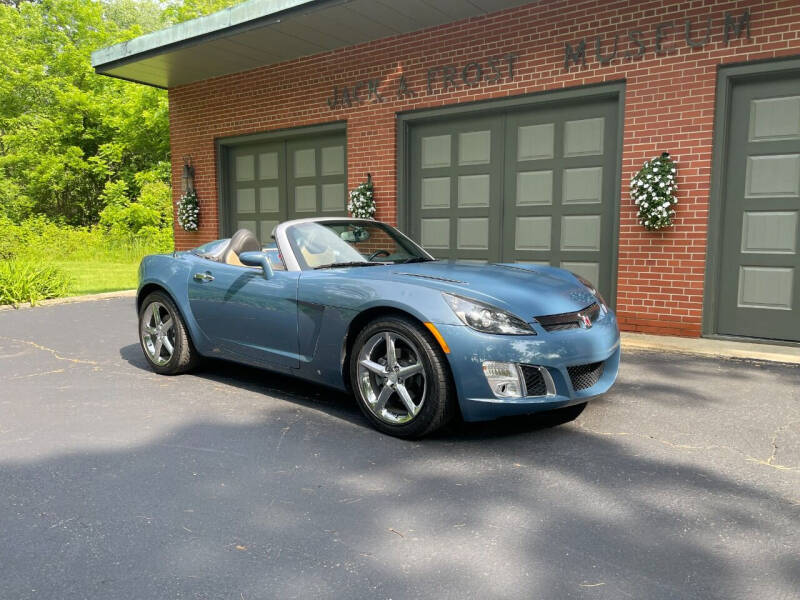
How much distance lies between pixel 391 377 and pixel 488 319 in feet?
2.24

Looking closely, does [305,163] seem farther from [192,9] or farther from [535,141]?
[192,9]

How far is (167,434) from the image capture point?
3.76 meters

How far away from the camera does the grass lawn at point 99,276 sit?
40.2 feet

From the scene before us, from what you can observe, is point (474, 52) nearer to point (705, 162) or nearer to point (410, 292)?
point (705, 162)

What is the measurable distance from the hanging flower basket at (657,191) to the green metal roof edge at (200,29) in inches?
172

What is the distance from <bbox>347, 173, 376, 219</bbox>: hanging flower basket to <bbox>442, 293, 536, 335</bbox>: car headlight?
223 inches

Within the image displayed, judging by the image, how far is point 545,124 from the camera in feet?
25.0

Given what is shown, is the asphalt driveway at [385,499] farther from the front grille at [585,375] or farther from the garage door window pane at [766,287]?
the garage door window pane at [766,287]

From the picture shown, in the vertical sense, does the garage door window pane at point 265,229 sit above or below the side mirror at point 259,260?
above

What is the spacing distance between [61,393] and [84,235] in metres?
20.7

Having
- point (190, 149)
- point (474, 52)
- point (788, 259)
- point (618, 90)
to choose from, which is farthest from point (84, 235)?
point (788, 259)

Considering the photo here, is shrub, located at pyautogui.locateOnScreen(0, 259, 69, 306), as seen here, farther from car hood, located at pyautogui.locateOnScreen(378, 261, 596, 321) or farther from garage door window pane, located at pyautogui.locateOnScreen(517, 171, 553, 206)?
car hood, located at pyautogui.locateOnScreen(378, 261, 596, 321)

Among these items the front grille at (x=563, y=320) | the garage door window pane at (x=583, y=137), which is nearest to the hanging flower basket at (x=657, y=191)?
the garage door window pane at (x=583, y=137)

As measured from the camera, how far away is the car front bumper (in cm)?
330
